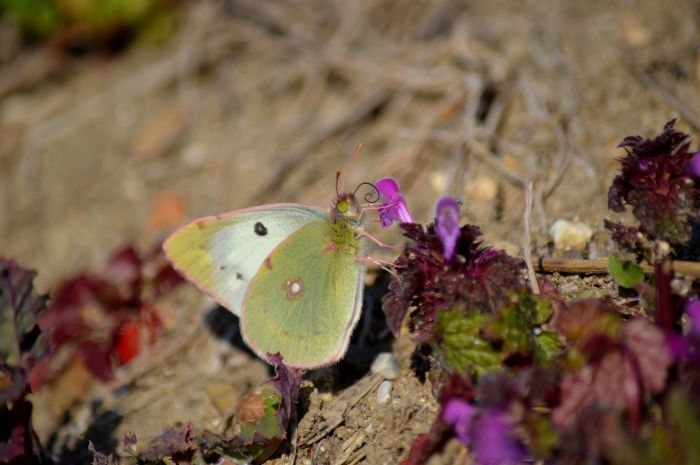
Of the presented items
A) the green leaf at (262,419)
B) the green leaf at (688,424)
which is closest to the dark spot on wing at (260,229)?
the green leaf at (262,419)

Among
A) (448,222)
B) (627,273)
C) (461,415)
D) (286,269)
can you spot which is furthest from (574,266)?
(286,269)

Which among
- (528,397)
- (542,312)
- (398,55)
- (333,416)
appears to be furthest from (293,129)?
(528,397)

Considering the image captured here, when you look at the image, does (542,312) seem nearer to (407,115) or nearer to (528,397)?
(528,397)

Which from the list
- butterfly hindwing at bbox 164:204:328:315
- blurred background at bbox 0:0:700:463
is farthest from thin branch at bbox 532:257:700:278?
butterfly hindwing at bbox 164:204:328:315

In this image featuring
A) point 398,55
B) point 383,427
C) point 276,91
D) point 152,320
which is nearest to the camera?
point 383,427

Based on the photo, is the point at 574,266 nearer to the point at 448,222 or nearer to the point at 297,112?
the point at 448,222

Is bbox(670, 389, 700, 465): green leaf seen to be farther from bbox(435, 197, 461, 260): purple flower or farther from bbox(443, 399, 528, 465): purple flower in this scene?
bbox(435, 197, 461, 260): purple flower
